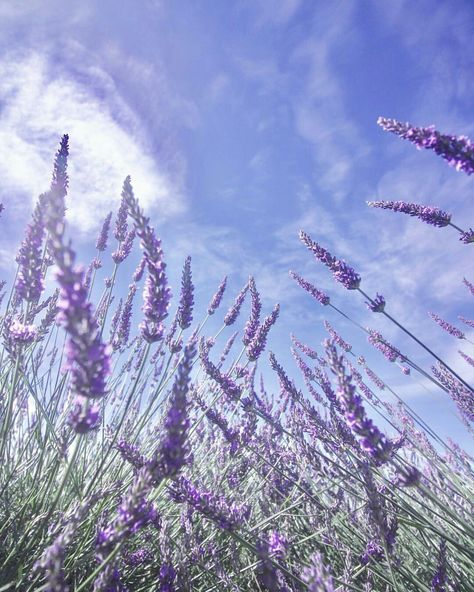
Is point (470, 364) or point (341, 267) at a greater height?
point (341, 267)

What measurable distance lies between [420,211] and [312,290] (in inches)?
45.0

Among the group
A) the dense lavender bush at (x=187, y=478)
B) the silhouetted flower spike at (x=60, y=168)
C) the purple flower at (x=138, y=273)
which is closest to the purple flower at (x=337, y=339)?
the dense lavender bush at (x=187, y=478)

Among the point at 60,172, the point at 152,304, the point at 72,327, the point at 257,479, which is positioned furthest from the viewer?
the point at 257,479

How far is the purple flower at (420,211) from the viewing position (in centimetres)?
249

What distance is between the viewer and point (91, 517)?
6.61ft

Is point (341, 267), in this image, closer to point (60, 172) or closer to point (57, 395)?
point (60, 172)

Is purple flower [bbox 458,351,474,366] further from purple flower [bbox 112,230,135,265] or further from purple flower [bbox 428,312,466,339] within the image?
purple flower [bbox 112,230,135,265]

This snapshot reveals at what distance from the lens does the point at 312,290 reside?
3.34m

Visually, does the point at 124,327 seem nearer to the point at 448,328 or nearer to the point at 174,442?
the point at 174,442

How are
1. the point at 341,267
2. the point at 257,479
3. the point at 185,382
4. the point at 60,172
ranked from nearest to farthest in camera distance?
the point at 185,382
the point at 60,172
the point at 341,267
the point at 257,479

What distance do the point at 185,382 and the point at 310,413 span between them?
155cm

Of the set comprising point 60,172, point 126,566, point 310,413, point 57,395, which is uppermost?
point 60,172

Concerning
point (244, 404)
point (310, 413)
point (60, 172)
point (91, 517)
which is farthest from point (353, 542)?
point (60, 172)

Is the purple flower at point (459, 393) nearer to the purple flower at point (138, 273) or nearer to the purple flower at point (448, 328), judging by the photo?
the purple flower at point (448, 328)
